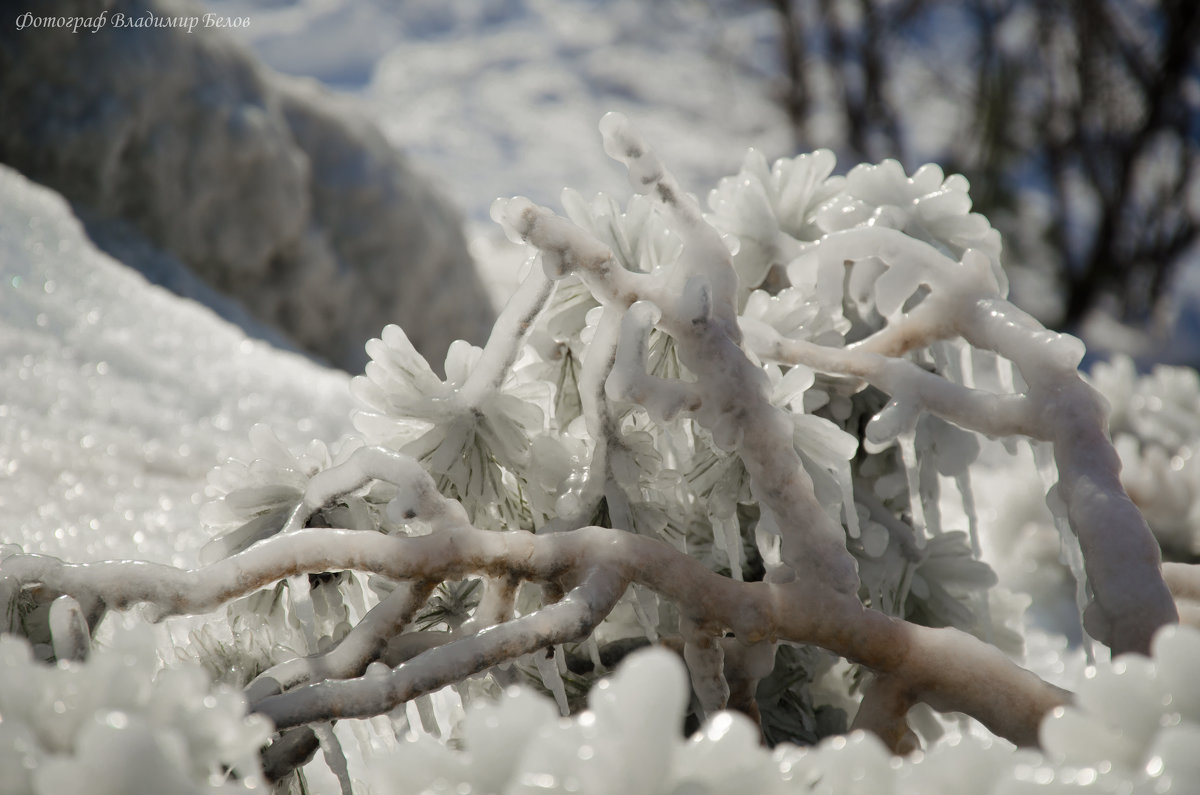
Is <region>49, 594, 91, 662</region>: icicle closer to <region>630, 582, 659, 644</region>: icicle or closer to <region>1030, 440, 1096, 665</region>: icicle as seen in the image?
<region>630, 582, 659, 644</region>: icicle

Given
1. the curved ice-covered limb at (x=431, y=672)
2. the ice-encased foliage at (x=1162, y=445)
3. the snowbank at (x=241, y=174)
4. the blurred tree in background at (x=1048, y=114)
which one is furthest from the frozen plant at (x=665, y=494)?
the blurred tree in background at (x=1048, y=114)

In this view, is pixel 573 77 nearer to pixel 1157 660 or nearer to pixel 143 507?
pixel 143 507

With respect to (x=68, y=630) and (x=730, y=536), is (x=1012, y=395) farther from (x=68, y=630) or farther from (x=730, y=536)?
(x=68, y=630)

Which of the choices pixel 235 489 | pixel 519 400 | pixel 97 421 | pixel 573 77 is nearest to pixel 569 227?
pixel 519 400

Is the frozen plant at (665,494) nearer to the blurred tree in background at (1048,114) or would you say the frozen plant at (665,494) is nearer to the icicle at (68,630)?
the icicle at (68,630)

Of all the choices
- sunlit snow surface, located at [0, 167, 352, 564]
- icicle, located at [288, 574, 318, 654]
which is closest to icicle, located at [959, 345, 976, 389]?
icicle, located at [288, 574, 318, 654]

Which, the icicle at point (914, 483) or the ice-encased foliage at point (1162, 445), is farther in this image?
the ice-encased foliage at point (1162, 445)
